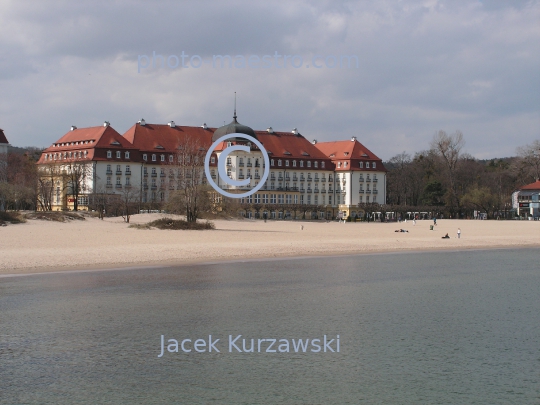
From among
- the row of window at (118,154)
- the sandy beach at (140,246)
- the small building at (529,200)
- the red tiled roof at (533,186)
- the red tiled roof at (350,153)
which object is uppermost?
the red tiled roof at (350,153)

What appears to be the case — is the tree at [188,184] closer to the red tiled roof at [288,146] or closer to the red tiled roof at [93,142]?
the red tiled roof at [93,142]

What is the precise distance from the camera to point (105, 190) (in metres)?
100

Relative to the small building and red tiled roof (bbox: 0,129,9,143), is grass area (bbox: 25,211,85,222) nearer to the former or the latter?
red tiled roof (bbox: 0,129,9,143)

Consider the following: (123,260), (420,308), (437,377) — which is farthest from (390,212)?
(437,377)

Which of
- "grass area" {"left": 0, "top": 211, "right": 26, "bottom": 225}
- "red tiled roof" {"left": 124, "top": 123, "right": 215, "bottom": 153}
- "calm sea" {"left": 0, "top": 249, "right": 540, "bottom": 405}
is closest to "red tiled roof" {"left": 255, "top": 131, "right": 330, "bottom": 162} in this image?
"red tiled roof" {"left": 124, "top": 123, "right": 215, "bottom": 153}

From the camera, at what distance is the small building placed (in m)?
112

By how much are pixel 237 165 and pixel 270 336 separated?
101m

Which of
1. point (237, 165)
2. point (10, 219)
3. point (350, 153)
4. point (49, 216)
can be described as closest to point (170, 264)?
point (10, 219)

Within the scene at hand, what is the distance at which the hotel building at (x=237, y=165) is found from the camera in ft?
340

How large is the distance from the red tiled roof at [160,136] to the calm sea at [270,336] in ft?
287

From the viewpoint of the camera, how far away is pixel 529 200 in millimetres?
114250

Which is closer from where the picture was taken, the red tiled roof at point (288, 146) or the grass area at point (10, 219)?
the grass area at point (10, 219)

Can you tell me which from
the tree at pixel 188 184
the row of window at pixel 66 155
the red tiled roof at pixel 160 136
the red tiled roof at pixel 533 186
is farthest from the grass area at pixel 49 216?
the red tiled roof at pixel 533 186

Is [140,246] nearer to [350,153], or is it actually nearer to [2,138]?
[2,138]
